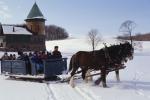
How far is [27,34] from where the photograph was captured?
8288 centimetres

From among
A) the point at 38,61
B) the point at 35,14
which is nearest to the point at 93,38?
the point at 35,14

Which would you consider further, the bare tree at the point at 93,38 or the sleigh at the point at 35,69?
the bare tree at the point at 93,38

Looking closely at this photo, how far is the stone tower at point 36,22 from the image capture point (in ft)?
286

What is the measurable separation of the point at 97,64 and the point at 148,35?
121 metres

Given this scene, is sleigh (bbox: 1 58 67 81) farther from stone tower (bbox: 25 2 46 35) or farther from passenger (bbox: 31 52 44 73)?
stone tower (bbox: 25 2 46 35)

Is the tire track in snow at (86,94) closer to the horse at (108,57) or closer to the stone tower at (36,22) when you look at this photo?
the horse at (108,57)

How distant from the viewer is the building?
264 ft

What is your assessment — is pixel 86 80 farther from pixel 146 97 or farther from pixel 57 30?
Answer: pixel 57 30

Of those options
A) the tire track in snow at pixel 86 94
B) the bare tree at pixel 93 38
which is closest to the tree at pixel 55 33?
the bare tree at pixel 93 38

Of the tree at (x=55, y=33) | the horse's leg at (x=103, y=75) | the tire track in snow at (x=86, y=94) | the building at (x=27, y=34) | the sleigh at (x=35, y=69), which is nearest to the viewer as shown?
the tire track in snow at (x=86, y=94)

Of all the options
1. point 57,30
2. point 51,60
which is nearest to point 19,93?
point 51,60

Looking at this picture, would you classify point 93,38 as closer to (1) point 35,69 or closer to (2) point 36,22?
(2) point 36,22

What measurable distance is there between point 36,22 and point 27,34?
602 centimetres

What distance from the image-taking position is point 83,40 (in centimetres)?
12269
